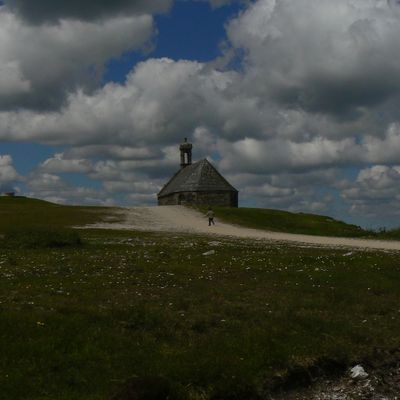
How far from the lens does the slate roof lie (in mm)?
103019

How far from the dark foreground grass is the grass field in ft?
0.11

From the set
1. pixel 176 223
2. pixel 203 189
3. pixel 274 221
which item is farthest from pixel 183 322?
pixel 203 189

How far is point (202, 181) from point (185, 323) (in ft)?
290

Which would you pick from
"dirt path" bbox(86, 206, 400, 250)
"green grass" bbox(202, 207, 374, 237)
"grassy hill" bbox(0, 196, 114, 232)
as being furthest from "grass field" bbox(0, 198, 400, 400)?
"green grass" bbox(202, 207, 374, 237)

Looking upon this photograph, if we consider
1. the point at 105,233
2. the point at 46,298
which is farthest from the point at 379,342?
the point at 105,233

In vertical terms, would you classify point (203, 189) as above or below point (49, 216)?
above

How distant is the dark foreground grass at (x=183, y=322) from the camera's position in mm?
12344

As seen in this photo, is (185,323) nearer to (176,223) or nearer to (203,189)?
(176,223)

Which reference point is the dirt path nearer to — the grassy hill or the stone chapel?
the grassy hill

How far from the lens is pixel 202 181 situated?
104 m

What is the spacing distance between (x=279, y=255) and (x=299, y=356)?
1535 centimetres

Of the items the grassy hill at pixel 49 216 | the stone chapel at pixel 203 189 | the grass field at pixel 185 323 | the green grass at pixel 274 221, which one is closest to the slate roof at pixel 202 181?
the stone chapel at pixel 203 189

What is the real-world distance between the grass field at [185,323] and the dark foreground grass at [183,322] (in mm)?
33

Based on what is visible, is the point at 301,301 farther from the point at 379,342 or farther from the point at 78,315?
the point at 78,315
